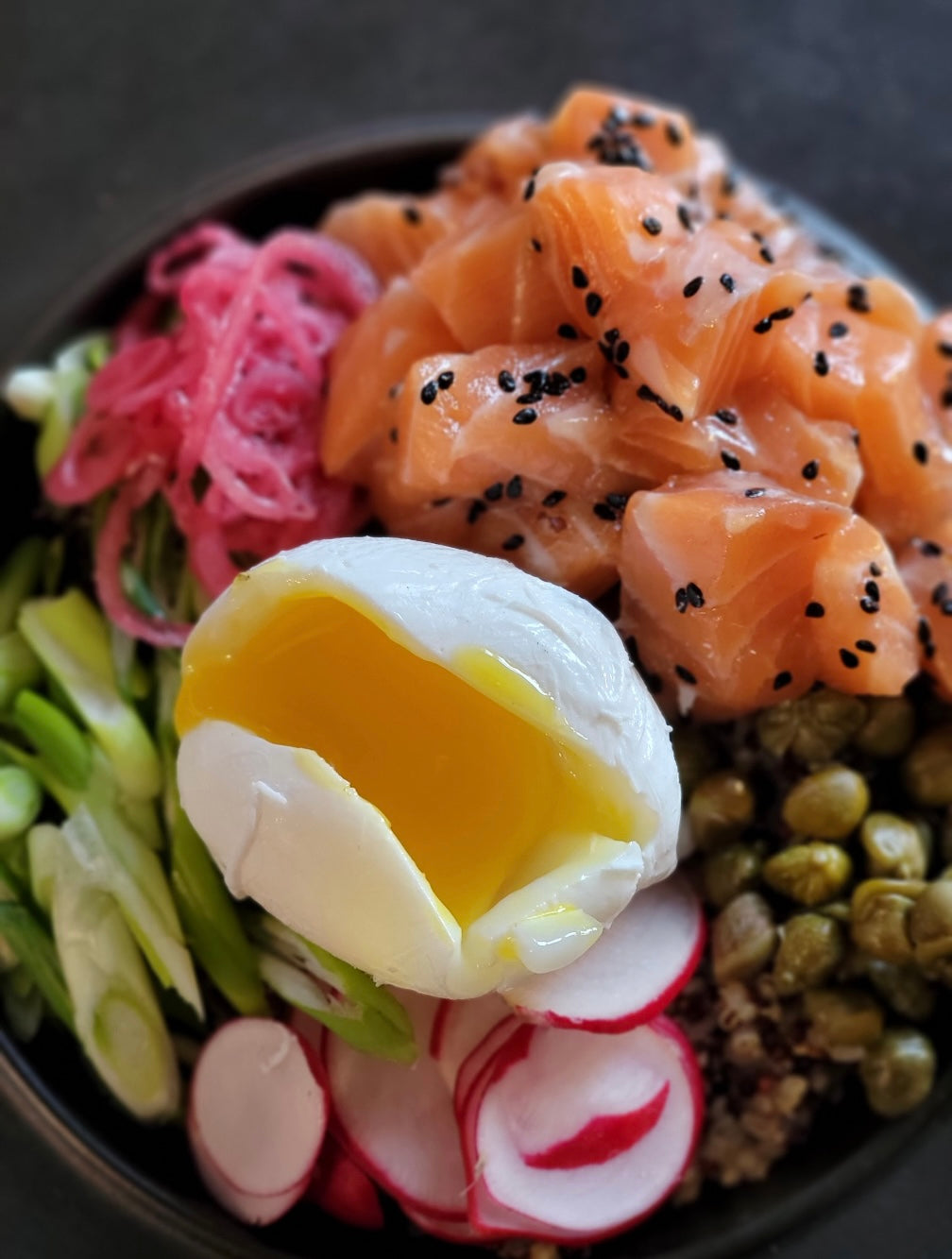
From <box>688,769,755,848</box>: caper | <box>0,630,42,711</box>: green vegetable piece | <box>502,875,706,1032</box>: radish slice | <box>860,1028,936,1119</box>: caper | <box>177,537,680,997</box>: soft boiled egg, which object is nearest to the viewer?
<box>177,537,680,997</box>: soft boiled egg

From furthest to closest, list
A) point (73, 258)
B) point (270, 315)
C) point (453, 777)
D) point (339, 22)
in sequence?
1. point (339, 22)
2. point (73, 258)
3. point (270, 315)
4. point (453, 777)

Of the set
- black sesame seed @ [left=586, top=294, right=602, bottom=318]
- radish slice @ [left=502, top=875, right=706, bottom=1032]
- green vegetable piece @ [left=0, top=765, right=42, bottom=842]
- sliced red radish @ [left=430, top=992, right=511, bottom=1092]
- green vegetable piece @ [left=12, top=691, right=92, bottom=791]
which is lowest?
sliced red radish @ [left=430, top=992, right=511, bottom=1092]

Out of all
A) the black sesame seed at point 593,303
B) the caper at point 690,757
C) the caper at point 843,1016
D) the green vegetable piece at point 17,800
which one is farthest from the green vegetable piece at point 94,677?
the caper at point 843,1016

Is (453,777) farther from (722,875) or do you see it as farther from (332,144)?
(332,144)

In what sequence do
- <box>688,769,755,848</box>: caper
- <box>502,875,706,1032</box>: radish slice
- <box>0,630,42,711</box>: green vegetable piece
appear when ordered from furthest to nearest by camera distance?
<box>0,630,42,711</box>: green vegetable piece
<box>688,769,755,848</box>: caper
<box>502,875,706,1032</box>: radish slice

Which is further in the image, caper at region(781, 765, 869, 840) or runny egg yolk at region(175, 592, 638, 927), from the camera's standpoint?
caper at region(781, 765, 869, 840)

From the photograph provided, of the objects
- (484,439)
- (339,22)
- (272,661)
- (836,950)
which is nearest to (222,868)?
(272,661)

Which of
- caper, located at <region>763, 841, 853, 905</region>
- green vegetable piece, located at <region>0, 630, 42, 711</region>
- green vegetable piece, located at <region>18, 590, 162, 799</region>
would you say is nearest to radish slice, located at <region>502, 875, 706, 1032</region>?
caper, located at <region>763, 841, 853, 905</region>

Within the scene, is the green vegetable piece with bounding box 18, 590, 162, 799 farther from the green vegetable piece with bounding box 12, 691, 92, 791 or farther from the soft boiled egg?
the soft boiled egg
